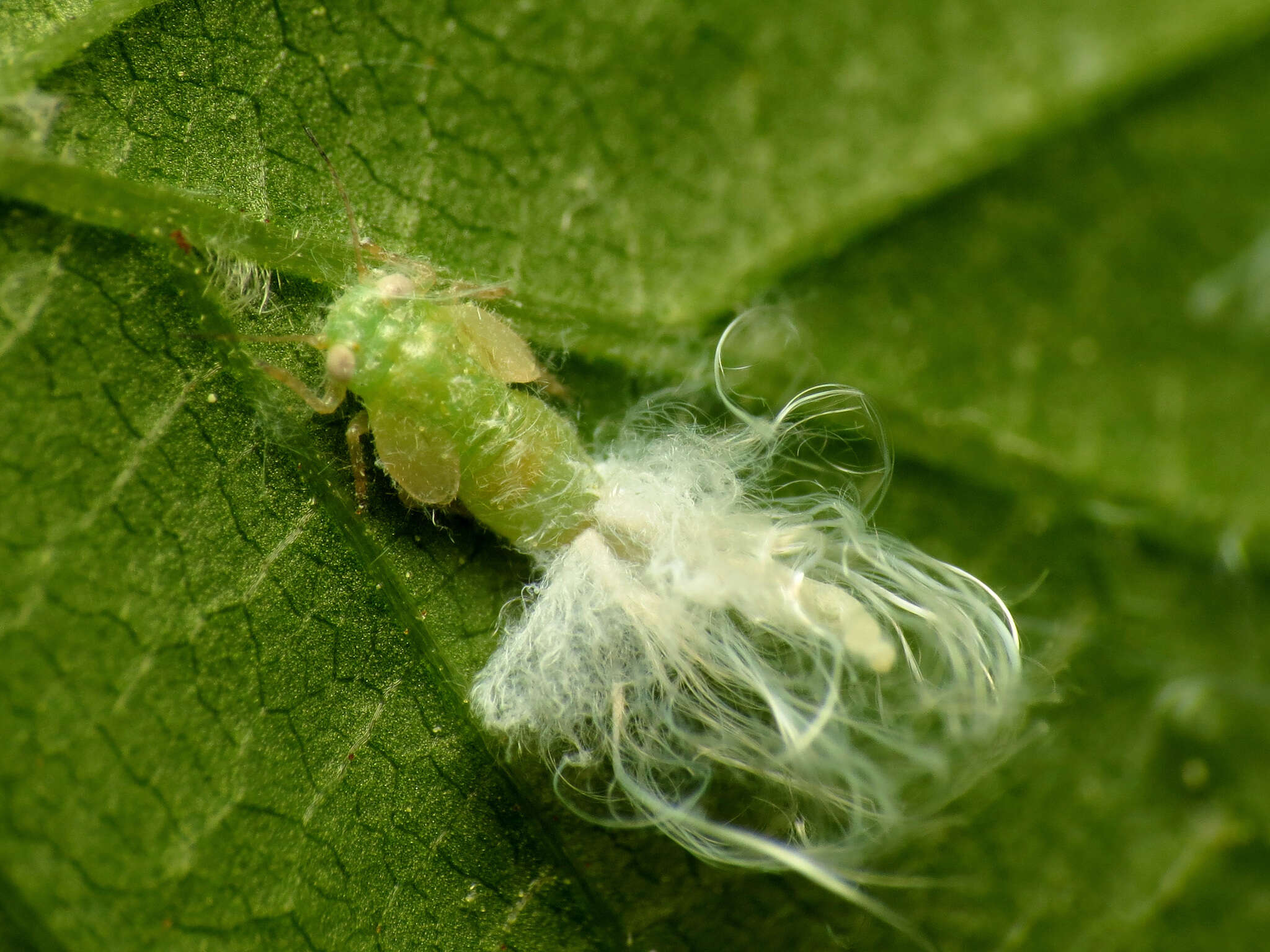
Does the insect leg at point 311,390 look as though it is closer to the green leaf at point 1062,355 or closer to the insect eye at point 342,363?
the insect eye at point 342,363

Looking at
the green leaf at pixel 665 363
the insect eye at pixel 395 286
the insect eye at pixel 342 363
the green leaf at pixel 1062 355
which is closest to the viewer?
the green leaf at pixel 665 363

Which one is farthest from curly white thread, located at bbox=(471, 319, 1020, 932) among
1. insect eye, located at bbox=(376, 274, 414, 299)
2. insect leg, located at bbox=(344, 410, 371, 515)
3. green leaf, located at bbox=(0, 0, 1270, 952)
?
insect eye, located at bbox=(376, 274, 414, 299)

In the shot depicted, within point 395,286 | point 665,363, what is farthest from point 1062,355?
point 395,286

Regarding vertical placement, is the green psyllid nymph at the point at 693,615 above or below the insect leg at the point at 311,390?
below

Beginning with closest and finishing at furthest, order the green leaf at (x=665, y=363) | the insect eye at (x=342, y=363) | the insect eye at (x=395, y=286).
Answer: the green leaf at (x=665, y=363)
the insect eye at (x=342, y=363)
the insect eye at (x=395, y=286)

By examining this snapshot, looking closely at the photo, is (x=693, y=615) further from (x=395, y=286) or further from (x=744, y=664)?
(x=395, y=286)

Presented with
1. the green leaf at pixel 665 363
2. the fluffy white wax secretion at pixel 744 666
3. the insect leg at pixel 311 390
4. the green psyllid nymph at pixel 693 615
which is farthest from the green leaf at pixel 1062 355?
the insect leg at pixel 311 390

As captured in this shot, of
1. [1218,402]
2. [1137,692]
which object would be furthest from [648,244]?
[1137,692]

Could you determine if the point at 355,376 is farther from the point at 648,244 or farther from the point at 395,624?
the point at 648,244
